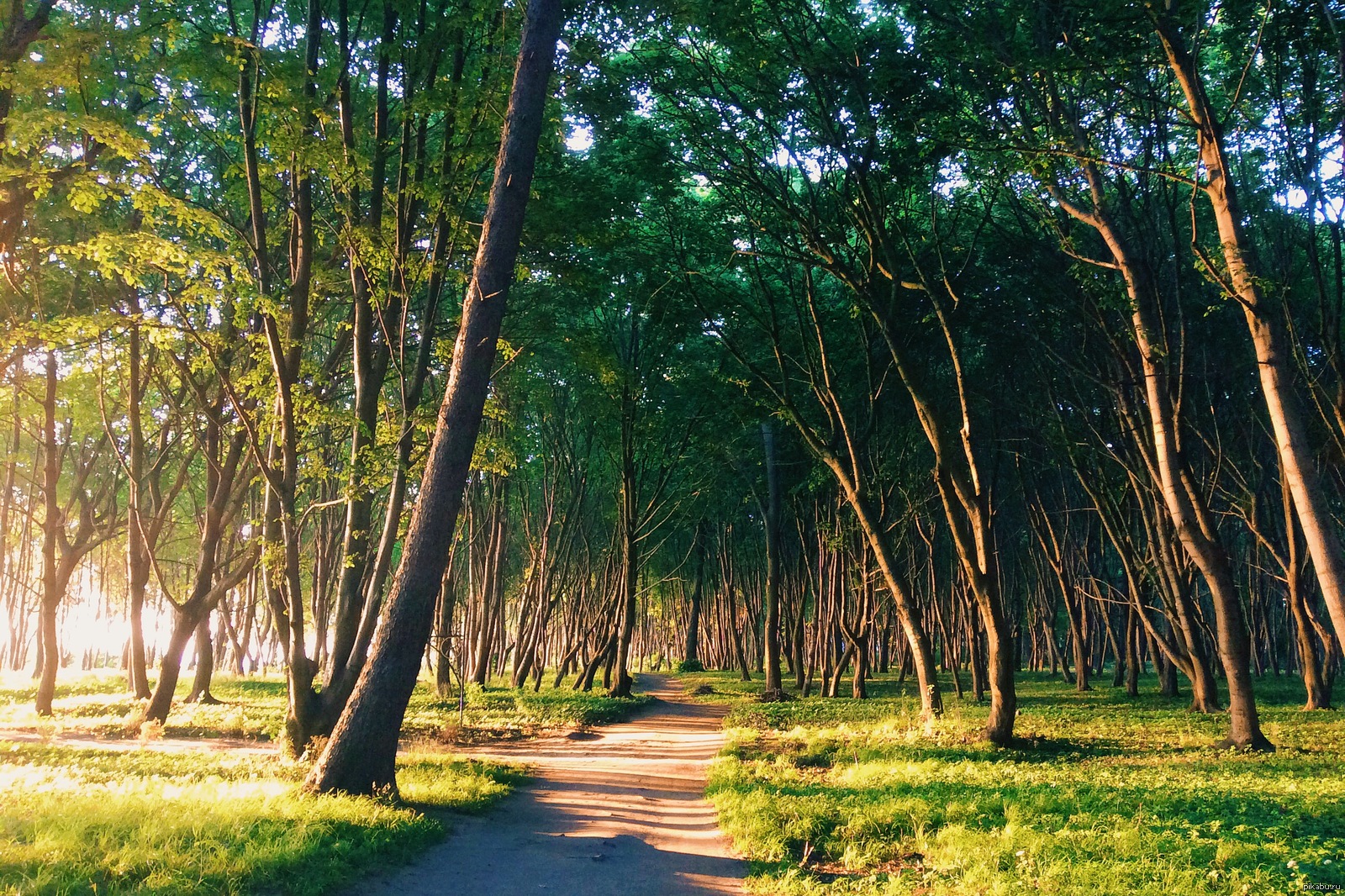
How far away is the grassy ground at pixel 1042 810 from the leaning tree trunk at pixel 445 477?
3.79m

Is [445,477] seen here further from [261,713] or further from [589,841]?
[261,713]

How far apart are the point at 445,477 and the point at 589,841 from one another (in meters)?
4.01

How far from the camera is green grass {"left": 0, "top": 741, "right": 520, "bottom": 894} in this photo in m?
5.07

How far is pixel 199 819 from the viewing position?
6203 millimetres

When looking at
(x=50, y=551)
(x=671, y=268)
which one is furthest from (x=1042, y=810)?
(x=50, y=551)

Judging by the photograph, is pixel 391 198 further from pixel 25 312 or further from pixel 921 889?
pixel 921 889

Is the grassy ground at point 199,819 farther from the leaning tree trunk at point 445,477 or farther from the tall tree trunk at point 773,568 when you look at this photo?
the tall tree trunk at point 773,568

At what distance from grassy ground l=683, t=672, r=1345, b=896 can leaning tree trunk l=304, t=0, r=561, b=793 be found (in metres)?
3.79

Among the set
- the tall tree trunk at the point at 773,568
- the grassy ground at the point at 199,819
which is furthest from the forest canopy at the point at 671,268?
the grassy ground at the point at 199,819

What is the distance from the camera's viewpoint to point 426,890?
600 cm

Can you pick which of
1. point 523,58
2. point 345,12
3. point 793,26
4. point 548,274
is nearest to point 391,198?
point 345,12

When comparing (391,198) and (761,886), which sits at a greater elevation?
(391,198)

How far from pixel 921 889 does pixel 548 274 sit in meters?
13.6

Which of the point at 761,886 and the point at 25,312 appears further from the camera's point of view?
the point at 25,312
